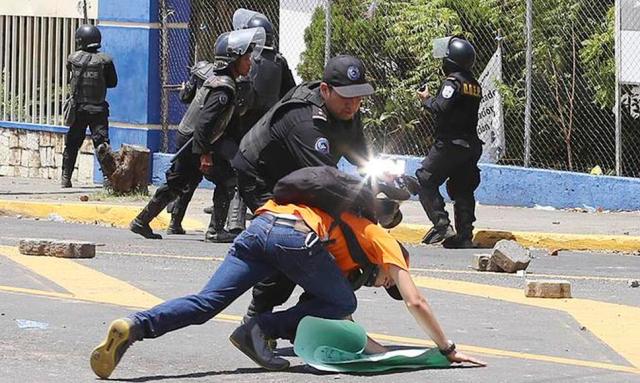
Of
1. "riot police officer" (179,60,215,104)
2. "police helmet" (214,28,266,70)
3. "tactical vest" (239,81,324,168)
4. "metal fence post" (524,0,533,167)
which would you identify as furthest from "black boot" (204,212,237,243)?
"tactical vest" (239,81,324,168)

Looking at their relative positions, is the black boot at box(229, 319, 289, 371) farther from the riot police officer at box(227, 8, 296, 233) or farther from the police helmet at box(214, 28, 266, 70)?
the riot police officer at box(227, 8, 296, 233)

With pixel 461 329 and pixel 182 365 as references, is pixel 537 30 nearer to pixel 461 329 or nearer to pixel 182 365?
pixel 461 329

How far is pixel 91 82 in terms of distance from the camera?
18.5m

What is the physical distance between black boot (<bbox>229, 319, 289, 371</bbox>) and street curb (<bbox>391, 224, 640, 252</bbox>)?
680 cm

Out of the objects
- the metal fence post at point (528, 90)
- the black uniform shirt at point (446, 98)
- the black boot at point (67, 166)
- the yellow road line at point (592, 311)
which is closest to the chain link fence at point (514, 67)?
the metal fence post at point (528, 90)

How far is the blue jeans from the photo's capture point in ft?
24.0

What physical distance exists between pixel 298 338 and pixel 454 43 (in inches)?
252

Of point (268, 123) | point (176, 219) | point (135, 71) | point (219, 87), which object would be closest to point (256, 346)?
point (268, 123)

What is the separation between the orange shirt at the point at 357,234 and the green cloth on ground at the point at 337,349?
0.35 m

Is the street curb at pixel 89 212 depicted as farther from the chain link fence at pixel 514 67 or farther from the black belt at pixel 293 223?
the black belt at pixel 293 223

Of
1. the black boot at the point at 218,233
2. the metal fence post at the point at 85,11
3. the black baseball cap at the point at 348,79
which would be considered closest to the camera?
the black baseball cap at the point at 348,79

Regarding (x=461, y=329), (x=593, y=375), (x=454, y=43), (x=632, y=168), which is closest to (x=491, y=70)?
(x=632, y=168)

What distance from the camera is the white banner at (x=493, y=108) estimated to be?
16531 mm

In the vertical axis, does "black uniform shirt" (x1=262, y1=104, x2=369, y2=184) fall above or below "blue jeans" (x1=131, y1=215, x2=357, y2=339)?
above
